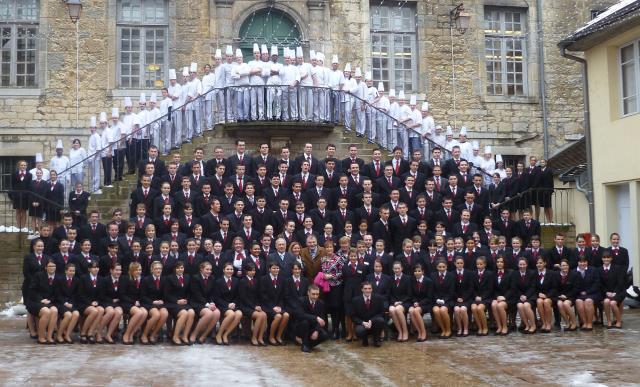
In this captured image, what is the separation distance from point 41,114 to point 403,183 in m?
9.42

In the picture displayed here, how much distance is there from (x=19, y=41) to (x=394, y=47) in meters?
9.02

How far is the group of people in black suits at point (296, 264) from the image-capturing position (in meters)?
11.9

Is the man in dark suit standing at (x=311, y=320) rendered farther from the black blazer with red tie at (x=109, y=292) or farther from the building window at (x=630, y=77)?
the building window at (x=630, y=77)

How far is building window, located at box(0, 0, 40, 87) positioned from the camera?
799 inches

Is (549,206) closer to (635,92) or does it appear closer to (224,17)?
(635,92)

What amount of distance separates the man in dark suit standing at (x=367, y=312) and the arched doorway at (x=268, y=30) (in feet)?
34.0

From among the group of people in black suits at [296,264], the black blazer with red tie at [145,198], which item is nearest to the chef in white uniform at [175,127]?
the group of people in black suits at [296,264]

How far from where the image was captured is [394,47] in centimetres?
2184

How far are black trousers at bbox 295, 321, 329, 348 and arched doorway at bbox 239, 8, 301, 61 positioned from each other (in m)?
10.9

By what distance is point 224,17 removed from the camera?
67.9 feet

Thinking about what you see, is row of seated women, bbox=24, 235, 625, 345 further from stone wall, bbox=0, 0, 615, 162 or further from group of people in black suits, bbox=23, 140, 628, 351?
stone wall, bbox=0, 0, 615, 162

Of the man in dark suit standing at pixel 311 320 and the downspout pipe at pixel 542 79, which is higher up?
the downspout pipe at pixel 542 79

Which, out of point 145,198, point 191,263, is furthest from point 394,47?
point 191,263

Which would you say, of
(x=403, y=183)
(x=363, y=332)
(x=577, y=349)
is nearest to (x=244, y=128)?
(x=403, y=183)
